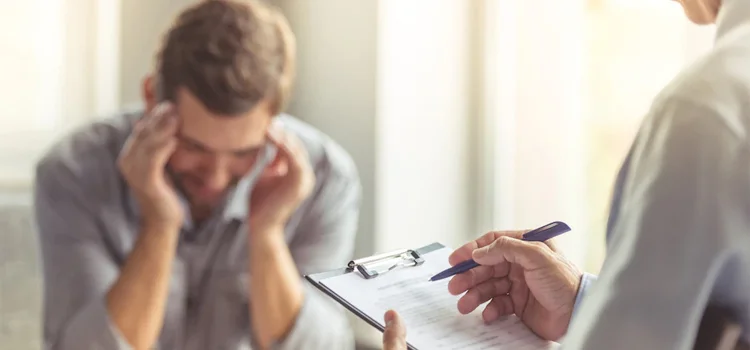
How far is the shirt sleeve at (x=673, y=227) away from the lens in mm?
390

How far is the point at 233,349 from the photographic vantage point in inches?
25.7

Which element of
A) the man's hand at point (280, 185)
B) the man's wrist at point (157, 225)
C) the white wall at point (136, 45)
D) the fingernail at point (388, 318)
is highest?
the white wall at point (136, 45)

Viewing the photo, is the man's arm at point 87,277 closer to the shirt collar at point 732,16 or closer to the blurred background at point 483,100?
the blurred background at point 483,100

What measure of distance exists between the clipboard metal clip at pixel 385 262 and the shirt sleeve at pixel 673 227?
326 mm

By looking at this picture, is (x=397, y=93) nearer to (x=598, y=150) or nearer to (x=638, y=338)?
(x=598, y=150)

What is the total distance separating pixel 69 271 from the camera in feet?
1.98

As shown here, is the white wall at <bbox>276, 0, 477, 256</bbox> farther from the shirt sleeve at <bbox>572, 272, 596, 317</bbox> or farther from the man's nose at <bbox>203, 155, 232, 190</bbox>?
the shirt sleeve at <bbox>572, 272, 596, 317</bbox>

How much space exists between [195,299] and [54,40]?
248 mm

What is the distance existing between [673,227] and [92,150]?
0.46m

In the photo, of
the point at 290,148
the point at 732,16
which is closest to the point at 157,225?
the point at 290,148

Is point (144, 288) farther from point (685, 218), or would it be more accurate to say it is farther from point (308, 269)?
point (685, 218)

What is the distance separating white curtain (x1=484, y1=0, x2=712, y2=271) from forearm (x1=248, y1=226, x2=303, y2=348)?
1.06ft

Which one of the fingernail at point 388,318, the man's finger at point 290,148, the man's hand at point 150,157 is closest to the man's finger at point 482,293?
the fingernail at point 388,318

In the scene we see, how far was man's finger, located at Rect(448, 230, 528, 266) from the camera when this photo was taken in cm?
76
